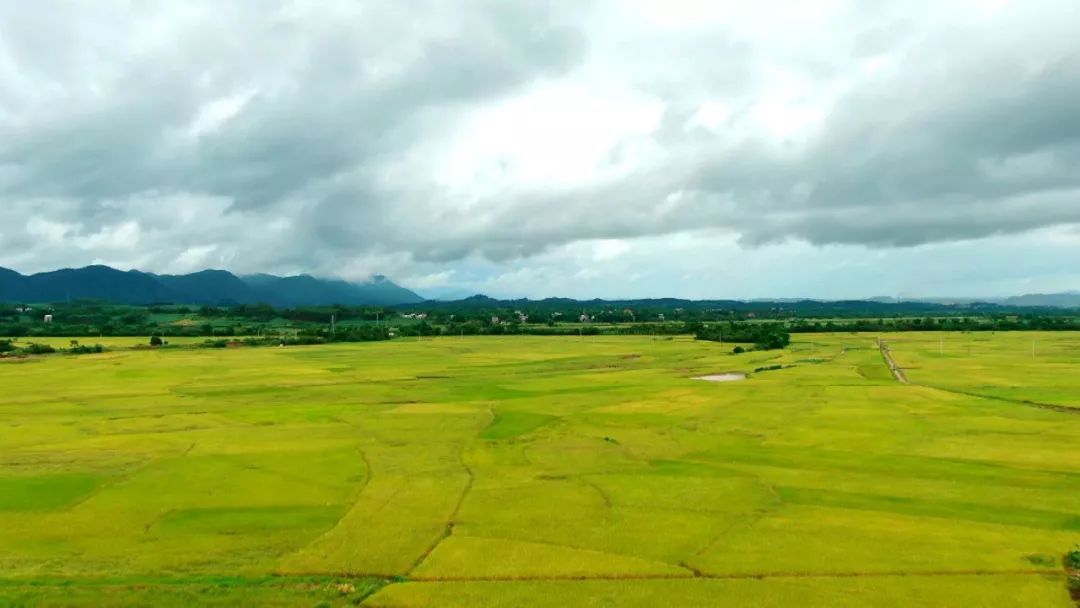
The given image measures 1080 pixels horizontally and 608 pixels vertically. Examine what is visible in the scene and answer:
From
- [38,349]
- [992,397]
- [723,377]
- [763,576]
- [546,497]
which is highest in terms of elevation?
[38,349]

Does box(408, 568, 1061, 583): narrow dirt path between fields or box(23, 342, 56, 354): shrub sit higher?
box(23, 342, 56, 354): shrub

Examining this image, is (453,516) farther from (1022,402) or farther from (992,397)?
(992,397)

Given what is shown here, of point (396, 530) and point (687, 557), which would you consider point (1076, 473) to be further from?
point (396, 530)

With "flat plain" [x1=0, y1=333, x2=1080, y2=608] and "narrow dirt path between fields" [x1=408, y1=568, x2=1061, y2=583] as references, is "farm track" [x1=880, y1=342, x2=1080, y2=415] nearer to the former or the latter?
"flat plain" [x1=0, y1=333, x2=1080, y2=608]

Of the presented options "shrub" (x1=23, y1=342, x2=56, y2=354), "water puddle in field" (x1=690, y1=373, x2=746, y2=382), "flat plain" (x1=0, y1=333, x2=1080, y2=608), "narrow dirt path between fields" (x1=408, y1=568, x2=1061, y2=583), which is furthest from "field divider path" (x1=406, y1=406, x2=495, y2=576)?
"shrub" (x1=23, y1=342, x2=56, y2=354)

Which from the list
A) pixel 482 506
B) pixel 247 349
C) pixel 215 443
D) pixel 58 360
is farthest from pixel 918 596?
pixel 247 349

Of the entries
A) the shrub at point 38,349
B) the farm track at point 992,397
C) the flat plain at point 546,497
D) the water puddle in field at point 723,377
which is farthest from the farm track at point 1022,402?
the shrub at point 38,349

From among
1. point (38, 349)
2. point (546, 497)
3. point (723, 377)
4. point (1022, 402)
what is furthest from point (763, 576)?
point (38, 349)

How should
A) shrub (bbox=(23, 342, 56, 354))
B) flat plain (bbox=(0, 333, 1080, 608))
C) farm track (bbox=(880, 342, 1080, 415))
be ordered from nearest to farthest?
flat plain (bbox=(0, 333, 1080, 608)), farm track (bbox=(880, 342, 1080, 415)), shrub (bbox=(23, 342, 56, 354))
